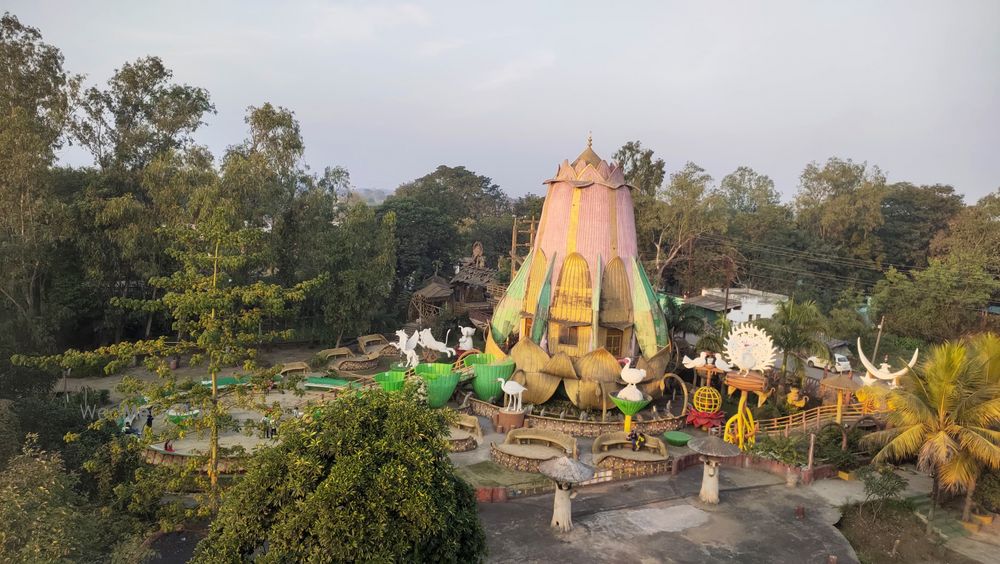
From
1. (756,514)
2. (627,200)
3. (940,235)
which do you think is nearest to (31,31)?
(627,200)

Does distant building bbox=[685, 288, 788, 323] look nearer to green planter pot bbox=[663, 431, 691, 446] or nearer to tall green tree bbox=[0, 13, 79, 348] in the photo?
green planter pot bbox=[663, 431, 691, 446]

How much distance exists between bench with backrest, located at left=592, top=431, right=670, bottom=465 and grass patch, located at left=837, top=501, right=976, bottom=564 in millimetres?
4425

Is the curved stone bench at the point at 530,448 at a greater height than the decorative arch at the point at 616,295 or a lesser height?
lesser

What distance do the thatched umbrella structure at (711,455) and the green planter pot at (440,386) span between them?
8722mm

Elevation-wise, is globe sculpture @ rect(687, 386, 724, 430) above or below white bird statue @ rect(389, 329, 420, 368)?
below

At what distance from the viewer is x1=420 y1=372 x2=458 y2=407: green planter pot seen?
19.6 m

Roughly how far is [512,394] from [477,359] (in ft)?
10.1

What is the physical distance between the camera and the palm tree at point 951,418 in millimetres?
12211

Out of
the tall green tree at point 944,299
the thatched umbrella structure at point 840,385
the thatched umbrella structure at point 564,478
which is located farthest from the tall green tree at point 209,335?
the tall green tree at point 944,299

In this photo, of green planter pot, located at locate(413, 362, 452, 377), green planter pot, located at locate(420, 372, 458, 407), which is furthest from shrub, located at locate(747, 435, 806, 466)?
green planter pot, located at locate(413, 362, 452, 377)

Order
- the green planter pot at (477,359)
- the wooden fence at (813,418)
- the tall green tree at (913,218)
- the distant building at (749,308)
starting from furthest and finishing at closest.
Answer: the tall green tree at (913,218) → the distant building at (749,308) → the green planter pot at (477,359) → the wooden fence at (813,418)

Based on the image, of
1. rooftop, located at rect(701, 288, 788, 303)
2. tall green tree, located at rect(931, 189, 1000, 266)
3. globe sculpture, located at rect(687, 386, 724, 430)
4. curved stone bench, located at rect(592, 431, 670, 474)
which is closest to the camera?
curved stone bench, located at rect(592, 431, 670, 474)

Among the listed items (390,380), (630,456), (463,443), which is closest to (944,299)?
(630,456)

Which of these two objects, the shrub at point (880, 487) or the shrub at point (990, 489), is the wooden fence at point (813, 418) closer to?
the shrub at point (880, 487)
